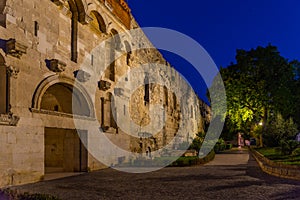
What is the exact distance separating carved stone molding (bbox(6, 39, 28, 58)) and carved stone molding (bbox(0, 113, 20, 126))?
160 centimetres

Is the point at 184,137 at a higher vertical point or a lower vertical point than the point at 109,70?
lower

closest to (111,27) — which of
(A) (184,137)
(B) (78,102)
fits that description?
(B) (78,102)

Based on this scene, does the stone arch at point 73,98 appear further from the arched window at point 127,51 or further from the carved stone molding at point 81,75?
the arched window at point 127,51

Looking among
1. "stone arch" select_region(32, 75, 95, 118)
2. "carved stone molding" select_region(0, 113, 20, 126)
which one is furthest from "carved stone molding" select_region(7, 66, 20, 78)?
"stone arch" select_region(32, 75, 95, 118)

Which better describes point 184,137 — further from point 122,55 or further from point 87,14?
point 87,14

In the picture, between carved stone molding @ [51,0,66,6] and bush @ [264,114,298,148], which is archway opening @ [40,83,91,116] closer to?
carved stone molding @ [51,0,66,6]

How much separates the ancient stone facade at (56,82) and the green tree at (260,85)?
41.9 feet

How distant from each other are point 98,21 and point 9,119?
7510 mm

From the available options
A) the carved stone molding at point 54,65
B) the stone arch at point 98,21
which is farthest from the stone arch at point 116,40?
the carved stone molding at point 54,65

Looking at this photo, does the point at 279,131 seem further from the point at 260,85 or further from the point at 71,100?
the point at 71,100

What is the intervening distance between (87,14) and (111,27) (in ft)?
9.22

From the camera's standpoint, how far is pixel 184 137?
101 feet

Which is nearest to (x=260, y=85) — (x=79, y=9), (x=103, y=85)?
(x=103, y=85)

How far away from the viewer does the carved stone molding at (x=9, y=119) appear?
8272mm
